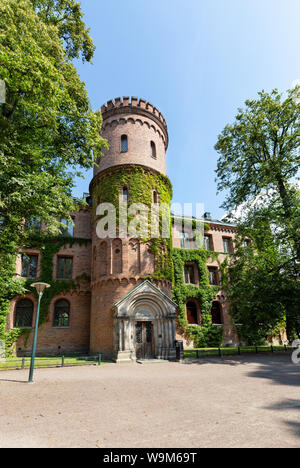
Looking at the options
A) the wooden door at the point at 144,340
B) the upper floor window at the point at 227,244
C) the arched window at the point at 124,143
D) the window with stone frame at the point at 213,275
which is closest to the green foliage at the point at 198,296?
the window with stone frame at the point at 213,275

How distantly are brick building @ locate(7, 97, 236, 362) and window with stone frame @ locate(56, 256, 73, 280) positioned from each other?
0.08 meters

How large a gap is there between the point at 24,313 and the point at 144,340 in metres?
9.90

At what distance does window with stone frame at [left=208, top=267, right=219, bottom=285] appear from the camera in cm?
2541

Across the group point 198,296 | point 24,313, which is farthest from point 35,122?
point 198,296

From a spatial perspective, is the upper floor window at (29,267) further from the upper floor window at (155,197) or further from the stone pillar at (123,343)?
the upper floor window at (155,197)

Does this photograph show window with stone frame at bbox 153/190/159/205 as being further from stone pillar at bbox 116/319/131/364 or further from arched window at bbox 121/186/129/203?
stone pillar at bbox 116/319/131/364

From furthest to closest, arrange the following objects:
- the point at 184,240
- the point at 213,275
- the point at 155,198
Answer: the point at 213,275
the point at 184,240
the point at 155,198

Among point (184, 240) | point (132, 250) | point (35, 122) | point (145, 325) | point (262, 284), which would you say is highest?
point (35, 122)

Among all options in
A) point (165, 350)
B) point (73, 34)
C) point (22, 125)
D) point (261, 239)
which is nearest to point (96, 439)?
point (22, 125)

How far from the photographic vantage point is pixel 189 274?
80.4 ft

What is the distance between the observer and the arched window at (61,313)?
20125mm

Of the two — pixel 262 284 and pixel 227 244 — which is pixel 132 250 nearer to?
pixel 262 284

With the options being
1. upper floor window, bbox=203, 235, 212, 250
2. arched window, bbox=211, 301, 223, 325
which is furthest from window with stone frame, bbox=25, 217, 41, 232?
arched window, bbox=211, 301, 223, 325

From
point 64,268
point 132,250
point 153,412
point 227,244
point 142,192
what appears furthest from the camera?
point 227,244
